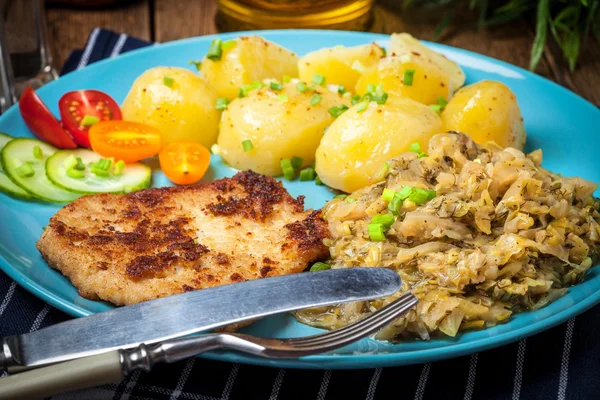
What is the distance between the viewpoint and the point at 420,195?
9.59 ft

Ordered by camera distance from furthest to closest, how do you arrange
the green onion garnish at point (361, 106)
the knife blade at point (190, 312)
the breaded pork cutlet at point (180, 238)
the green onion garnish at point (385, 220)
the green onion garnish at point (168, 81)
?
the green onion garnish at point (168, 81), the green onion garnish at point (361, 106), the green onion garnish at point (385, 220), the breaded pork cutlet at point (180, 238), the knife blade at point (190, 312)

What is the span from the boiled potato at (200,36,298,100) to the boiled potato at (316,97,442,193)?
0.72 m

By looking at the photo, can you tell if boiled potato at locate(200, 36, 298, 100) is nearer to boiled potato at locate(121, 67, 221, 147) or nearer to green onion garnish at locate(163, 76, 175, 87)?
boiled potato at locate(121, 67, 221, 147)

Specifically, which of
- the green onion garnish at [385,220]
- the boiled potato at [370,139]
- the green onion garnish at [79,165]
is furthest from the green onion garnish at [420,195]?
the green onion garnish at [79,165]

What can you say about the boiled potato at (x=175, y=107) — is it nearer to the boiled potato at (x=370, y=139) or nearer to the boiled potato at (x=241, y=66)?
the boiled potato at (x=241, y=66)

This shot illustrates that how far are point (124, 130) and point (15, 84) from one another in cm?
153

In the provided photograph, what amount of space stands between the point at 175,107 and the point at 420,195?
1493 mm

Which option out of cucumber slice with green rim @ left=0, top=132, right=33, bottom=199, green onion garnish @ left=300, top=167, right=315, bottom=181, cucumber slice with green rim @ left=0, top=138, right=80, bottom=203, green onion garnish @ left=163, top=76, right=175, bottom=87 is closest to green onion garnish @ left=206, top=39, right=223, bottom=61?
green onion garnish @ left=163, top=76, right=175, bottom=87

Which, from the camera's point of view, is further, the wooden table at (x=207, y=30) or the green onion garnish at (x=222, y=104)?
the wooden table at (x=207, y=30)

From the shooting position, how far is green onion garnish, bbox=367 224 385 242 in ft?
9.34

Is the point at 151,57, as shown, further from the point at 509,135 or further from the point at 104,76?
the point at 509,135

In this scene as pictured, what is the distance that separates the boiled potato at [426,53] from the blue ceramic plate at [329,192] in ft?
0.78

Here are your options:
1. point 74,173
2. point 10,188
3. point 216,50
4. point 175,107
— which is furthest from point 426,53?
point 10,188

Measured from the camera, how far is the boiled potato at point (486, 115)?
3662 millimetres
